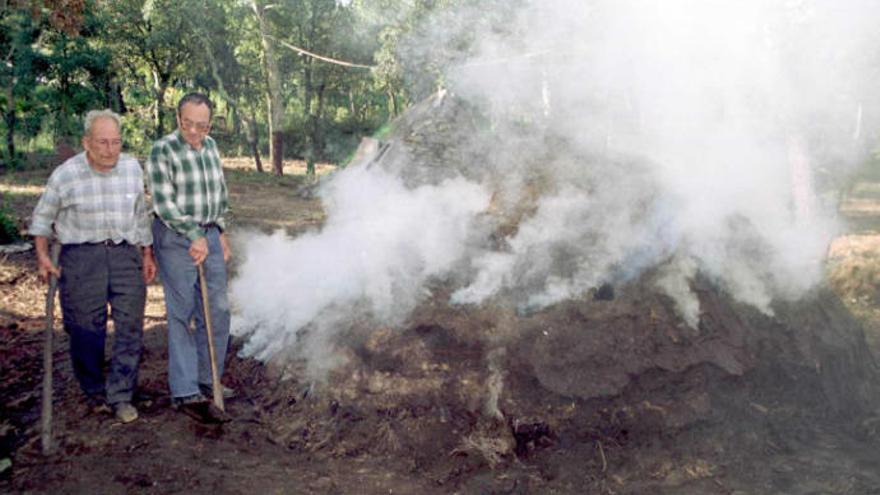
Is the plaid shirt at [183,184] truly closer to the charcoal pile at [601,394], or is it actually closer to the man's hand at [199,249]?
the man's hand at [199,249]

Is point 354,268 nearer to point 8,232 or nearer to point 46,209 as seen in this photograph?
point 46,209

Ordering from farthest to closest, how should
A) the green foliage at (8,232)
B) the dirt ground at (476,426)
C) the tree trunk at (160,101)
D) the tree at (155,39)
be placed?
the tree trunk at (160,101)
the tree at (155,39)
the green foliage at (8,232)
the dirt ground at (476,426)

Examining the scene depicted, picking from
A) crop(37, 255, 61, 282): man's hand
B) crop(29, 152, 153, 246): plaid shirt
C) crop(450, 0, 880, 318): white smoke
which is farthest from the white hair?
crop(450, 0, 880, 318): white smoke

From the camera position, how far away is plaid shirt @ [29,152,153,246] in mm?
3393

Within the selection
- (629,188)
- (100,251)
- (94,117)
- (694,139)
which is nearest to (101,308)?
(100,251)

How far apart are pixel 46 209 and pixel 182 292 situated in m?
0.81

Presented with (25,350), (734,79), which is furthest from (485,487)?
(734,79)

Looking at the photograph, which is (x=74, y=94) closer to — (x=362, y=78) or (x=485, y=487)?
(x=362, y=78)

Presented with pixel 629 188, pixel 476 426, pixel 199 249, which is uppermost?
pixel 629 188

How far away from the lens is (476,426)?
3783 mm

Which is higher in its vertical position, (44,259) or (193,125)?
(193,125)

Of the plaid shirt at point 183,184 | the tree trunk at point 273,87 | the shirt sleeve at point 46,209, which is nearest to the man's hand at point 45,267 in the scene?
the shirt sleeve at point 46,209

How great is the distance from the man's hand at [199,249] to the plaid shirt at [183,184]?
0.10ft

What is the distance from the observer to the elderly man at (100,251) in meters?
3.42
